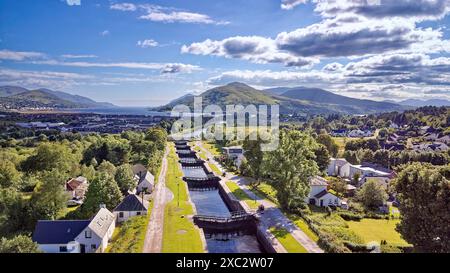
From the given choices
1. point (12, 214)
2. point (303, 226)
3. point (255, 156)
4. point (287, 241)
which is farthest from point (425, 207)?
point (12, 214)

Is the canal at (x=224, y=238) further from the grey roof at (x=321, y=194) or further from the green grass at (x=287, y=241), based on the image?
the grey roof at (x=321, y=194)

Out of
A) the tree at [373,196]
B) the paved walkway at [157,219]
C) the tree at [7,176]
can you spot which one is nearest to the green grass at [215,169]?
the paved walkway at [157,219]

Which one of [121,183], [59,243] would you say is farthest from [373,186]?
[59,243]

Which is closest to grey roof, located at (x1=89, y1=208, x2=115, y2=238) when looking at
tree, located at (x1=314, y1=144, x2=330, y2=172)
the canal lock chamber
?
the canal lock chamber

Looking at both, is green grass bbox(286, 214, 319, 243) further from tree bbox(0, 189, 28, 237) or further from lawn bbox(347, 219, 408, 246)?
tree bbox(0, 189, 28, 237)

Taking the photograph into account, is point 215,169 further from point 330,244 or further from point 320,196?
point 330,244
